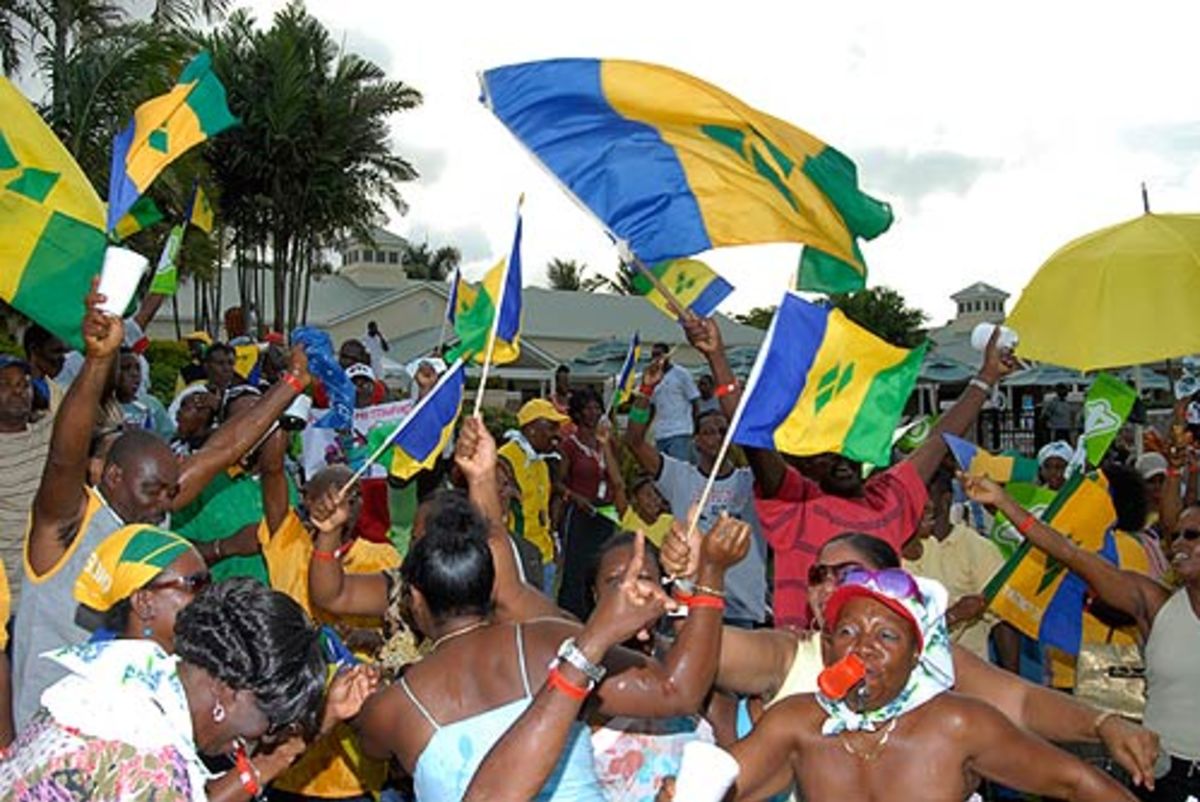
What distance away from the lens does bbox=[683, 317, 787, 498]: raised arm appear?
191 inches

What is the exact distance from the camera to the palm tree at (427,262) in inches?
2766

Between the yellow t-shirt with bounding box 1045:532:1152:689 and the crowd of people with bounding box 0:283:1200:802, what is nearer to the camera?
the crowd of people with bounding box 0:283:1200:802

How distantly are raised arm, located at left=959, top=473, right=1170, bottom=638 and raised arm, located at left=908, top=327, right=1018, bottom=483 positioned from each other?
429mm

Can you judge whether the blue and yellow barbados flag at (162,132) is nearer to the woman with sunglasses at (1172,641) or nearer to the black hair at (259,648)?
the black hair at (259,648)

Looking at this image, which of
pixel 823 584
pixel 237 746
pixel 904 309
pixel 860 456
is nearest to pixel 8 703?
Result: pixel 237 746

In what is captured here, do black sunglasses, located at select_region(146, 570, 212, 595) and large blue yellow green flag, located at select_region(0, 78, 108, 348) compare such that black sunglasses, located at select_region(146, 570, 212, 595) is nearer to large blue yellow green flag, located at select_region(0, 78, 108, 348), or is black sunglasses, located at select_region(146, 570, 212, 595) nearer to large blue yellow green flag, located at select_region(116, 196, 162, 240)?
large blue yellow green flag, located at select_region(0, 78, 108, 348)

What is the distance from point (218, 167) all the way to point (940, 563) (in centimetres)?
2834

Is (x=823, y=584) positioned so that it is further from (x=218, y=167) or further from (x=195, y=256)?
(x=218, y=167)

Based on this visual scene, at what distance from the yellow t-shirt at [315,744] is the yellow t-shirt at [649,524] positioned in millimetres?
2464

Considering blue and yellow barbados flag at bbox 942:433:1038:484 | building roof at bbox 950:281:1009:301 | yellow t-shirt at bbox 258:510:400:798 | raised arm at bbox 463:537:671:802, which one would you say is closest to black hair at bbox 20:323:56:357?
yellow t-shirt at bbox 258:510:400:798

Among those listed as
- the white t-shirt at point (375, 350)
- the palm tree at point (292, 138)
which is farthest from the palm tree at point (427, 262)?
the white t-shirt at point (375, 350)

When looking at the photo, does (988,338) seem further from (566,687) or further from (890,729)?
(566,687)

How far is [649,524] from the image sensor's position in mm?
8156

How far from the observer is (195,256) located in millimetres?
28047
